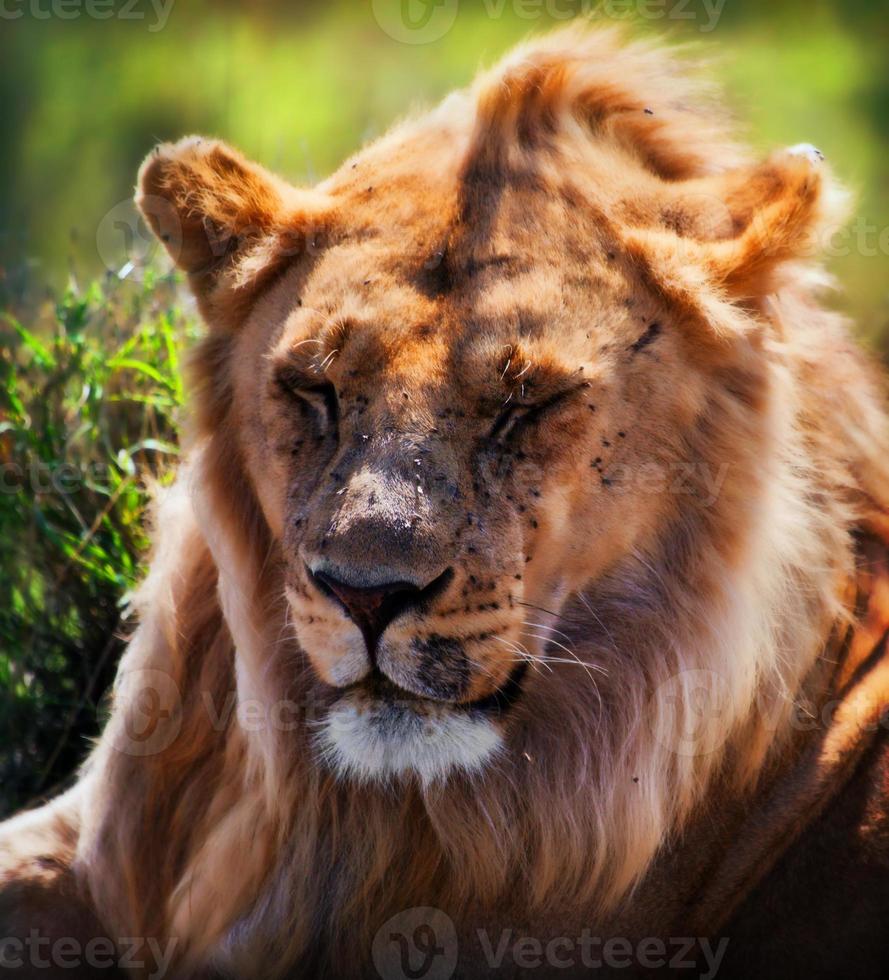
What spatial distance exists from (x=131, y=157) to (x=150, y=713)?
7836 mm

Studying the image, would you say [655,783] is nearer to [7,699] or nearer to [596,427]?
[596,427]

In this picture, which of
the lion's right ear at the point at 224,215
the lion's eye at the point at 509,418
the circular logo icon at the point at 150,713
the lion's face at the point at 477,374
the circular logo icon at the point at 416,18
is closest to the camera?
the lion's face at the point at 477,374

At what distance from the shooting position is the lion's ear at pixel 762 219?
9.78 feet

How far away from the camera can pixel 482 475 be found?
2816 mm

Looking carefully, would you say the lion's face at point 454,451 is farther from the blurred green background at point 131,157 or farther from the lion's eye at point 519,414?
Answer: the blurred green background at point 131,157

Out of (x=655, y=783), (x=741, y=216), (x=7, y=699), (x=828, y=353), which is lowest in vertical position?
(x=7, y=699)

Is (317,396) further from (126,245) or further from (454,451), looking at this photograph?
(126,245)

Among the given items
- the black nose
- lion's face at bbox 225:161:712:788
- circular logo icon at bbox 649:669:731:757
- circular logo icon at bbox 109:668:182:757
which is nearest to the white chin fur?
lion's face at bbox 225:161:712:788

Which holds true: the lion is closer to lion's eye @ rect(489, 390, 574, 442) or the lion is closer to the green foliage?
lion's eye @ rect(489, 390, 574, 442)

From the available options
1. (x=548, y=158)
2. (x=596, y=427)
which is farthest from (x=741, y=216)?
(x=596, y=427)

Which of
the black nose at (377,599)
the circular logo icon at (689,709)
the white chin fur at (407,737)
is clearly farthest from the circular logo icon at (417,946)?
the black nose at (377,599)

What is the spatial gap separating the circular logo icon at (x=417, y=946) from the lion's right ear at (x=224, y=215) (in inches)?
55.3

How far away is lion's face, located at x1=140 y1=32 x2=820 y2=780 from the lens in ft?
8.98

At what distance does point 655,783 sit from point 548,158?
4.47 ft
